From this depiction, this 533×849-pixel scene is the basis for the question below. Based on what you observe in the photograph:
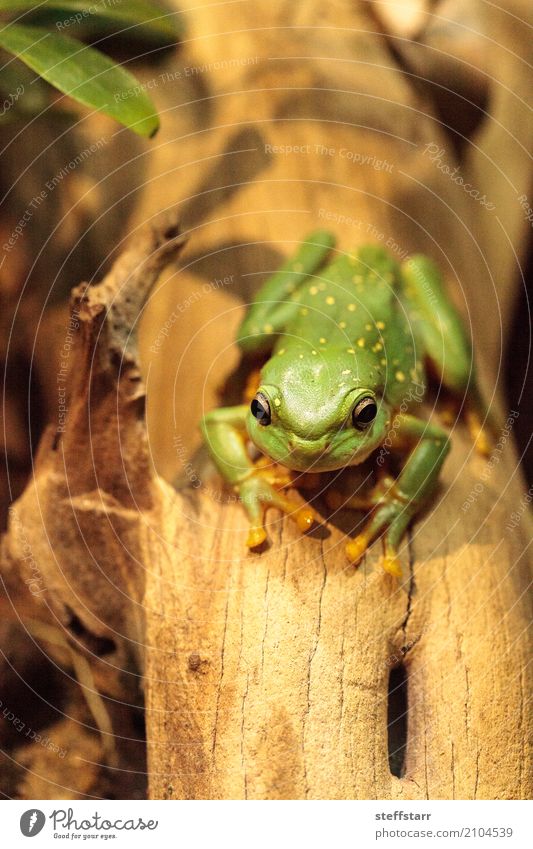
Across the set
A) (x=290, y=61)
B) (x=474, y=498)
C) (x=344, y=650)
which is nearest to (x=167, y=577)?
(x=344, y=650)

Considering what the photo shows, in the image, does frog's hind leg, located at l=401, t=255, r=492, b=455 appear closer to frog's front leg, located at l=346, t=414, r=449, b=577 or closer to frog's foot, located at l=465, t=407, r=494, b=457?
frog's foot, located at l=465, t=407, r=494, b=457

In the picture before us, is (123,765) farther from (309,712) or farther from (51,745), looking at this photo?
(309,712)

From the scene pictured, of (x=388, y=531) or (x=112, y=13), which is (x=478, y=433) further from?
(x=112, y=13)

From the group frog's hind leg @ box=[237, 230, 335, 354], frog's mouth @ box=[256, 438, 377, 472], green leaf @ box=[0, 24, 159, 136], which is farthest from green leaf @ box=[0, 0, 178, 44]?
frog's mouth @ box=[256, 438, 377, 472]

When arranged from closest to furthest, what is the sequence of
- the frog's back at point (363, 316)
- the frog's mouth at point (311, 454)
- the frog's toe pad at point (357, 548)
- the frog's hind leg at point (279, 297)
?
the frog's mouth at point (311, 454), the frog's toe pad at point (357, 548), the frog's back at point (363, 316), the frog's hind leg at point (279, 297)

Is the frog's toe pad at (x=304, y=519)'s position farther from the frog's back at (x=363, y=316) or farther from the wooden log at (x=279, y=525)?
the frog's back at (x=363, y=316)

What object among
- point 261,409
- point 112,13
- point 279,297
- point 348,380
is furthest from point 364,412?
point 112,13

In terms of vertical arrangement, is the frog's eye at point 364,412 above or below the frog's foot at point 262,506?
above

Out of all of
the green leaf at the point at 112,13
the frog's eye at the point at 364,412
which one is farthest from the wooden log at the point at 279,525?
the frog's eye at the point at 364,412
